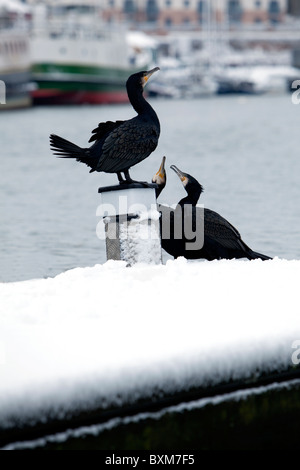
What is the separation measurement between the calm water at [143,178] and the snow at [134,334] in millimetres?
5327

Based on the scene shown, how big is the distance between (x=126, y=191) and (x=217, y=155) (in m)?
23.8

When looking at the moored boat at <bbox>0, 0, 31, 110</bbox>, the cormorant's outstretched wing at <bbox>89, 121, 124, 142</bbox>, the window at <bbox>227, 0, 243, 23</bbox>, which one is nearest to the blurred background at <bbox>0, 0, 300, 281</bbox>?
the moored boat at <bbox>0, 0, 31, 110</bbox>

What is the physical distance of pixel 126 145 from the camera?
24.4 feet

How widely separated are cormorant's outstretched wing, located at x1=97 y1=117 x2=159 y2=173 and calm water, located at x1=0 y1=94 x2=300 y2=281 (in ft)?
13.6

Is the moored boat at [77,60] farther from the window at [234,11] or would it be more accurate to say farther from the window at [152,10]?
the window at [234,11]

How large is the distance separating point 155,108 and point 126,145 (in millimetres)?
67998

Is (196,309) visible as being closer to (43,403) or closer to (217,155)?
(43,403)

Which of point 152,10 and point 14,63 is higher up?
point 14,63

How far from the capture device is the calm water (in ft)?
43.2

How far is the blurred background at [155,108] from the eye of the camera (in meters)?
15.4

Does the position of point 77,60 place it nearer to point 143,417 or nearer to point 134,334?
point 134,334

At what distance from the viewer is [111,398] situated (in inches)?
185

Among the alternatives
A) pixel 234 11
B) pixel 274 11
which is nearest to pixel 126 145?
pixel 234 11

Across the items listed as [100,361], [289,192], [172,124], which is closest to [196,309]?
[100,361]
